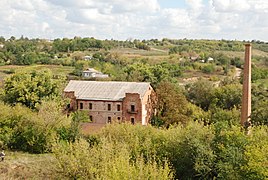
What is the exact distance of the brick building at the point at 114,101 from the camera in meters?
40.1

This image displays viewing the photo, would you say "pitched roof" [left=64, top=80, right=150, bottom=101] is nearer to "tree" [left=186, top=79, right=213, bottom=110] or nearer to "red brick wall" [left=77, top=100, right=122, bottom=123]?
"red brick wall" [left=77, top=100, right=122, bottom=123]

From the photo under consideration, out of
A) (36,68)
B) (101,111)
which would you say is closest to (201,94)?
(101,111)

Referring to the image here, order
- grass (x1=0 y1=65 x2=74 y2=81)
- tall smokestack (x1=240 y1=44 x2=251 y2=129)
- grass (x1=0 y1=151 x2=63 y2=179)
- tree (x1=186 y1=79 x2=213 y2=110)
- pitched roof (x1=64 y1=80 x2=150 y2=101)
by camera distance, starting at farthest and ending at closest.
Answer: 1. grass (x1=0 y1=65 x2=74 y2=81)
2. tree (x1=186 y1=79 x2=213 y2=110)
3. pitched roof (x1=64 y1=80 x2=150 y2=101)
4. tall smokestack (x1=240 y1=44 x2=251 y2=129)
5. grass (x1=0 y1=151 x2=63 y2=179)

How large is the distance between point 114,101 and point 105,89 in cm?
235

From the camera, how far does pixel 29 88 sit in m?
40.2

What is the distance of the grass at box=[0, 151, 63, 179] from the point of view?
81.1 feet

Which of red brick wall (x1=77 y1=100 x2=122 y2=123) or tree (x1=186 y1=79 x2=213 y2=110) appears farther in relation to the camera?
tree (x1=186 y1=79 x2=213 y2=110)

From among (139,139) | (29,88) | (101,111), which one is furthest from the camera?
(101,111)

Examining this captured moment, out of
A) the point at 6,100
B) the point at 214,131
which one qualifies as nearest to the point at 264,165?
the point at 214,131

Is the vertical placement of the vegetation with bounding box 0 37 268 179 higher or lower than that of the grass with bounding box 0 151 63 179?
higher

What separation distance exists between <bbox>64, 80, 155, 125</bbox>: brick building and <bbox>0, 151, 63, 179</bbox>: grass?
12.4 m

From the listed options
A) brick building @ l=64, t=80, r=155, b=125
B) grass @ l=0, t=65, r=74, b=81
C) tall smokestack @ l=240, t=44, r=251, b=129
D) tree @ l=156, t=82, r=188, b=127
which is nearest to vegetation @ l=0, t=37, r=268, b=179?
tree @ l=156, t=82, r=188, b=127

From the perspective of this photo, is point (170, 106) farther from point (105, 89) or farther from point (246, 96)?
point (246, 96)

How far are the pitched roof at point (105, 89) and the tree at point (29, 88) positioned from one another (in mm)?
2485
